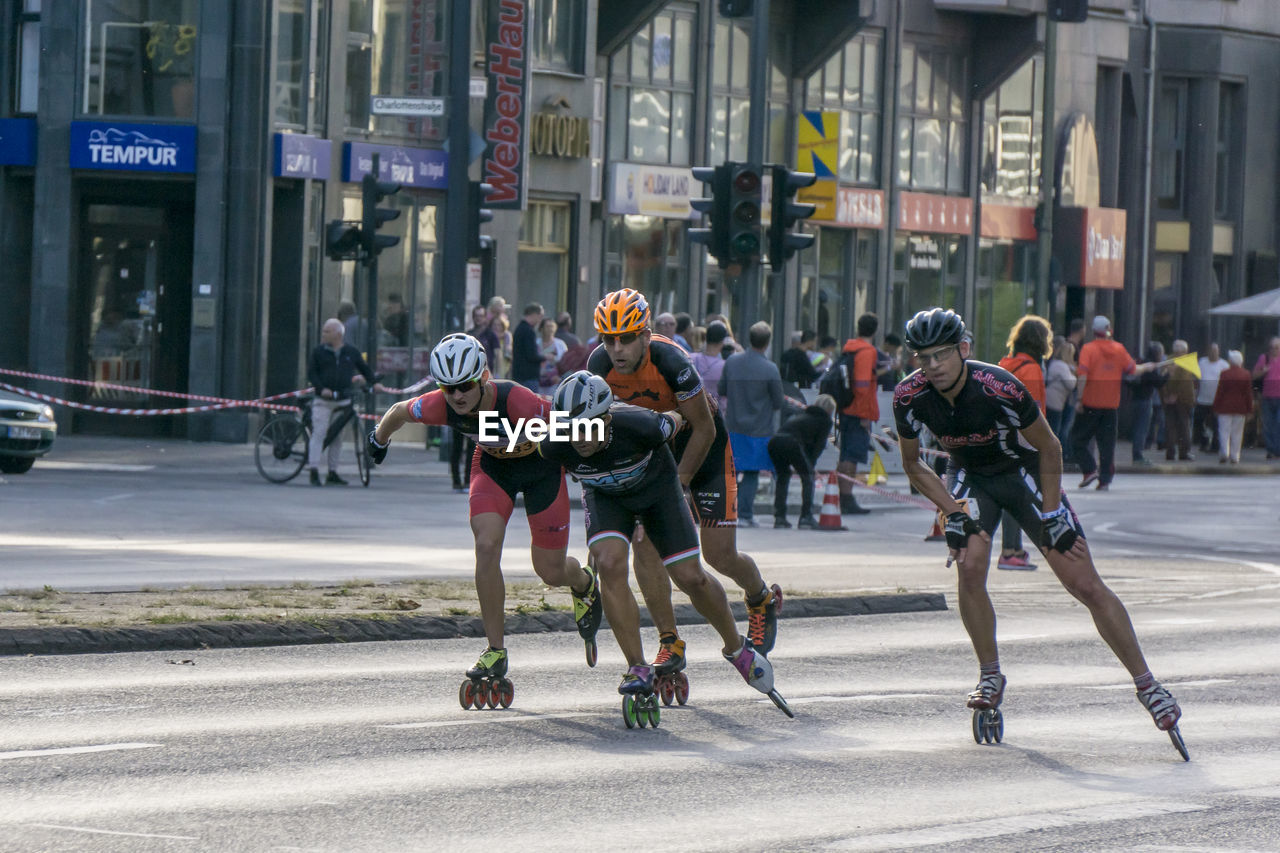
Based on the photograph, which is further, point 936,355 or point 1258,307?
point 1258,307

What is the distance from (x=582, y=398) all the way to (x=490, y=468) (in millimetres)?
1237

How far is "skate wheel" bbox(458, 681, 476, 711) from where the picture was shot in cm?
982

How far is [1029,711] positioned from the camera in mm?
10320

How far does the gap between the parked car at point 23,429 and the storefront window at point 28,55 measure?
800cm

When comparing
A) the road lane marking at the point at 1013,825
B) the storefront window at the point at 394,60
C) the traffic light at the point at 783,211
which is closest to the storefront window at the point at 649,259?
the storefront window at the point at 394,60

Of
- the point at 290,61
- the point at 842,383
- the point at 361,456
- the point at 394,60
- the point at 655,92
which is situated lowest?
the point at 361,456

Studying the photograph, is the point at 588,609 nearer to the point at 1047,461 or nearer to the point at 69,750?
the point at 1047,461

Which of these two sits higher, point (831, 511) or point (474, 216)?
point (474, 216)

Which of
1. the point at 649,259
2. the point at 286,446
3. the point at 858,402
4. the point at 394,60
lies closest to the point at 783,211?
the point at 858,402

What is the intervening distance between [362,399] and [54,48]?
20.6 ft

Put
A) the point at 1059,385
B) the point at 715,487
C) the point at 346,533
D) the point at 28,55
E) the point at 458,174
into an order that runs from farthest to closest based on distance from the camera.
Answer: the point at 28,55 < the point at 1059,385 < the point at 458,174 < the point at 346,533 < the point at 715,487

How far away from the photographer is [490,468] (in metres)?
10.2

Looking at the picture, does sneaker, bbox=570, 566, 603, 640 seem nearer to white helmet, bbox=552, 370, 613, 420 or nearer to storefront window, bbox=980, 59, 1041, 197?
white helmet, bbox=552, 370, 613, 420

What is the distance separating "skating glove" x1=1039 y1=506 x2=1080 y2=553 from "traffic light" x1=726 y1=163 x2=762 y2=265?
11472mm
